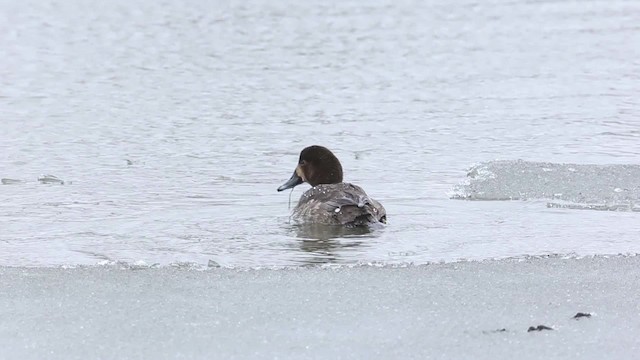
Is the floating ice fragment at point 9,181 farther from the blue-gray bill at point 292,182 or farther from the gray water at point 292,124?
the blue-gray bill at point 292,182

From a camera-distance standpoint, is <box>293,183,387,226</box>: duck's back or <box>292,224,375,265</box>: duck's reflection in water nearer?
<box>292,224,375,265</box>: duck's reflection in water

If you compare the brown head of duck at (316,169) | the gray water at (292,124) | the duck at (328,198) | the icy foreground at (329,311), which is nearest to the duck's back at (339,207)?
the duck at (328,198)

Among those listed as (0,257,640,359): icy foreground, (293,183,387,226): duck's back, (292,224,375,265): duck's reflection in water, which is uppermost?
(0,257,640,359): icy foreground

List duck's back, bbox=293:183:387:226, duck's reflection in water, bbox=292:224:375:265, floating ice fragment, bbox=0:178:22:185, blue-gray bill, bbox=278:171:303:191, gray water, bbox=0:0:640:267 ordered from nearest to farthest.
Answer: duck's reflection in water, bbox=292:224:375:265, gray water, bbox=0:0:640:267, duck's back, bbox=293:183:387:226, blue-gray bill, bbox=278:171:303:191, floating ice fragment, bbox=0:178:22:185

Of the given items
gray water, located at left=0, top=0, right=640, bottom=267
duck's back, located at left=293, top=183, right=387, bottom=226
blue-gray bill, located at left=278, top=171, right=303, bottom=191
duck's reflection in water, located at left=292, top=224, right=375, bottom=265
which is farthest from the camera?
blue-gray bill, located at left=278, top=171, right=303, bottom=191

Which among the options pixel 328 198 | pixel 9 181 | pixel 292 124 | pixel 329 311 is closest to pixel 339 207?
pixel 328 198

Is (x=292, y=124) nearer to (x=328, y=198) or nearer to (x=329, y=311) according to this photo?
(x=328, y=198)

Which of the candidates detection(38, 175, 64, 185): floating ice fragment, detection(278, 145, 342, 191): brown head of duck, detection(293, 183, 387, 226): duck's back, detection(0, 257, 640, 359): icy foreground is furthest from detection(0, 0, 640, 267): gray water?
detection(0, 257, 640, 359): icy foreground

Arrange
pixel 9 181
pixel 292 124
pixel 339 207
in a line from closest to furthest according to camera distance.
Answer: pixel 339 207 < pixel 9 181 < pixel 292 124

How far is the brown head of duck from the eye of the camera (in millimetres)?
9008

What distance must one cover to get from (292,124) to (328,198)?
12.7ft

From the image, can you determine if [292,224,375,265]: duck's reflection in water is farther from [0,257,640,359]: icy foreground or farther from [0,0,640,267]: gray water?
[0,257,640,359]: icy foreground

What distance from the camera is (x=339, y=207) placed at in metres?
7.86

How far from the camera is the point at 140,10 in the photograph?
858 inches
